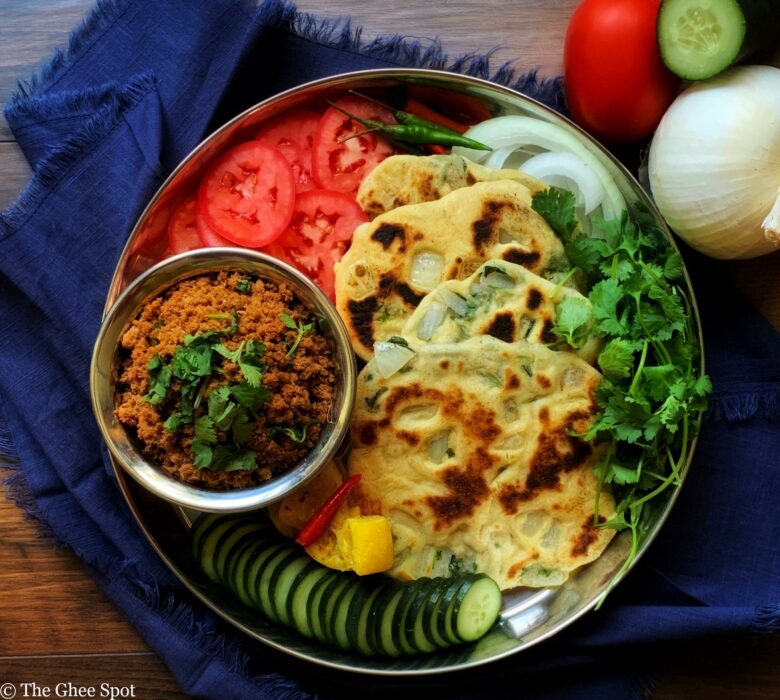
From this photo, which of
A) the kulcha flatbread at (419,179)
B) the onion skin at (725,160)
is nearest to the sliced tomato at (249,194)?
the kulcha flatbread at (419,179)

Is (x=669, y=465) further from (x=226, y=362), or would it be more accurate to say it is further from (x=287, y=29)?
(x=287, y=29)

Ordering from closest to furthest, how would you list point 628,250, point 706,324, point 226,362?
point 226,362 → point 628,250 → point 706,324

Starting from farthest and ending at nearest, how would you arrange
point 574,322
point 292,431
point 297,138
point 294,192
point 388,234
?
1. point 297,138
2. point 294,192
3. point 388,234
4. point 574,322
5. point 292,431

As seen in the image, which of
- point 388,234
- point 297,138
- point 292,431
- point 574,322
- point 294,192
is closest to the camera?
point 292,431

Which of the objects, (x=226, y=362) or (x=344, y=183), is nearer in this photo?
(x=226, y=362)

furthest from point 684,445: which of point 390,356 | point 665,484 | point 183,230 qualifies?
point 183,230

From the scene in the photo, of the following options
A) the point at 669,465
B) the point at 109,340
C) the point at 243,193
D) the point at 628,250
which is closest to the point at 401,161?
the point at 243,193

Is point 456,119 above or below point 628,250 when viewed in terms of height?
above

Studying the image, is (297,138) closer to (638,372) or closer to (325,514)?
(325,514)

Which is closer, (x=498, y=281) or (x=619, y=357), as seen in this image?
(x=619, y=357)
